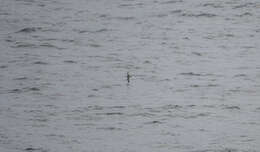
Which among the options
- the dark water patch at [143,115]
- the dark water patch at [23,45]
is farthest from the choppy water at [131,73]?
the dark water patch at [23,45]

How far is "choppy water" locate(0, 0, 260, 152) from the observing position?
16.0m

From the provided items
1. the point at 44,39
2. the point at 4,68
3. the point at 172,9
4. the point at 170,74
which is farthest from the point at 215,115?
the point at 172,9

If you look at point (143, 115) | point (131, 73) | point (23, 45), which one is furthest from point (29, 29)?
point (143, 115)

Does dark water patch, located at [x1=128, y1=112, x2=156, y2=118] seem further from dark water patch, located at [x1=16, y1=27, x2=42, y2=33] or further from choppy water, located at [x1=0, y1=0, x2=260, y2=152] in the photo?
dark water patch, located at [x1=16, y1=27, x2=42, y2=33]

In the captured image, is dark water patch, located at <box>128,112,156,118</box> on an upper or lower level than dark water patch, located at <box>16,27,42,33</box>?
lower

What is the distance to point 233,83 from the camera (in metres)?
20.0

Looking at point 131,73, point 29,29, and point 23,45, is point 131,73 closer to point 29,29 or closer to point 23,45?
point 23,45

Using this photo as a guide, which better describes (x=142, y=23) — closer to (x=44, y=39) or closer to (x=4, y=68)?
(x=44, y=39)

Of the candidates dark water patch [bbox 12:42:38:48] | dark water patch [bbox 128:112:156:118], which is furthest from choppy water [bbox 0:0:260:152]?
dark water patch [bbox 12:42:38:48]

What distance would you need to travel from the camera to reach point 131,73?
822 inches

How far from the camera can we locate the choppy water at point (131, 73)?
16.0 meters

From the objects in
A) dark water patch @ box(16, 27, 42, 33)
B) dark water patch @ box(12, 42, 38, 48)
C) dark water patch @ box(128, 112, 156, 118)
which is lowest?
dark water patch @ box(128, 112, 156, 118)

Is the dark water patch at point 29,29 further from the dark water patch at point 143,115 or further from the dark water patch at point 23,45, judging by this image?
the dark water patch at point 143,115

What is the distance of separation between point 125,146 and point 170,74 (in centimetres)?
604
